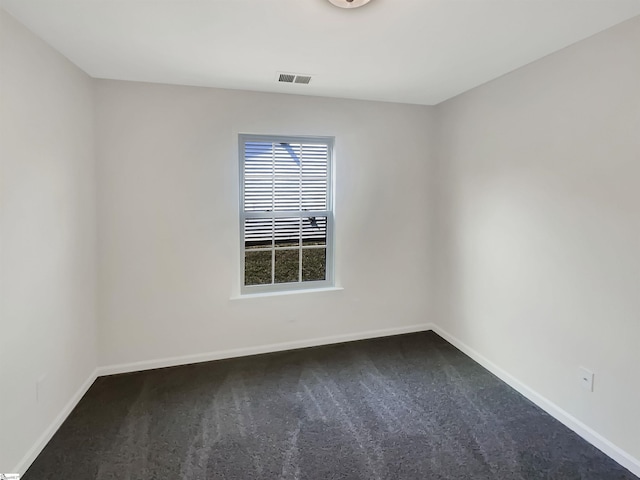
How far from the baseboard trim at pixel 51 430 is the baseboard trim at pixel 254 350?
25cm

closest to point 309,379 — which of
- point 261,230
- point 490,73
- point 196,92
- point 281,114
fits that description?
point 261,230

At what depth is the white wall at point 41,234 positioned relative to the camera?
5.90 ft

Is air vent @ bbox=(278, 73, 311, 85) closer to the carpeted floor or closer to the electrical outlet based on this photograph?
the carpeted floor

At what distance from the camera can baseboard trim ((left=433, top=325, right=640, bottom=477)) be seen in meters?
2.00

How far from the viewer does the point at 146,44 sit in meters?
2.19

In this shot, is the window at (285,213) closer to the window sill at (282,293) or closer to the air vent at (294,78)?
the window sill at (282,293)

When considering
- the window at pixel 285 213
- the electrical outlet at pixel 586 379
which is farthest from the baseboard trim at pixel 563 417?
the window at pixel 285 213

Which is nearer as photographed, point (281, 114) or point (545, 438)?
point (545, 438)

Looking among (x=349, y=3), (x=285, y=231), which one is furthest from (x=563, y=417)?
(x=349, y=3)

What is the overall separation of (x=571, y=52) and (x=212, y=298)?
323 cm

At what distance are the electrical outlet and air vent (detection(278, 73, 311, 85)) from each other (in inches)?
110

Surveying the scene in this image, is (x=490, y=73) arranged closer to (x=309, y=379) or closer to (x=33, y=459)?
(x=309, y=379)

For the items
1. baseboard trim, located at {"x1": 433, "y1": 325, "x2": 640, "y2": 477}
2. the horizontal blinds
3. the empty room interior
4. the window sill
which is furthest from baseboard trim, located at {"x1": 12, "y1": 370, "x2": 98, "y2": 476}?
baseboard trim, located at {"x1": 433, "y1": 325, "x2": 640, "y2": 477}

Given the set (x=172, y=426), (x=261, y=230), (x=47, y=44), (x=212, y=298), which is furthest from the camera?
(x=261, y=230)
